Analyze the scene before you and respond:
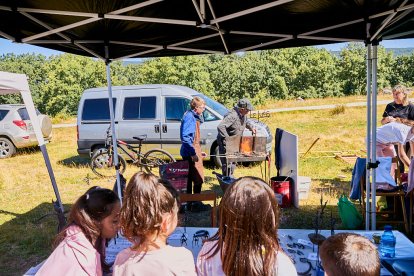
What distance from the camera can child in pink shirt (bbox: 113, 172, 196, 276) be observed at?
5.74ft

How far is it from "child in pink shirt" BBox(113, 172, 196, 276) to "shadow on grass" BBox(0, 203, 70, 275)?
3.20 meters

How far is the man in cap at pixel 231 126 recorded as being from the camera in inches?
261

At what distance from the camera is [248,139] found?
20.8ft

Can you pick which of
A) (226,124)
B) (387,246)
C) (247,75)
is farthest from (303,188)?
(247,75)

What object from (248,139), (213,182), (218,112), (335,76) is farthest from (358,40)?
(335,76)

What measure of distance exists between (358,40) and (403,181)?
92.5 inches

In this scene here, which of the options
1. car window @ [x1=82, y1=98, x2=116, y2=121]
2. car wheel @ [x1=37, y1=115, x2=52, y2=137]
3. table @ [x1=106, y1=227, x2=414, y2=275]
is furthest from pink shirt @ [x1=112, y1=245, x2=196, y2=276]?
car wheel @ [x1=37, y1=115, x2=52, y2=137]

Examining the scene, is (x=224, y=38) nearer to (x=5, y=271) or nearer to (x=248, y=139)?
(x=248, y=139)

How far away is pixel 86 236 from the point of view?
2117 mm

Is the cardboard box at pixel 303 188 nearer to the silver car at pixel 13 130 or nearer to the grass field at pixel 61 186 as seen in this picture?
the grass field at pixel 61 186

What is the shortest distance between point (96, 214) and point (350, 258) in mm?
1394

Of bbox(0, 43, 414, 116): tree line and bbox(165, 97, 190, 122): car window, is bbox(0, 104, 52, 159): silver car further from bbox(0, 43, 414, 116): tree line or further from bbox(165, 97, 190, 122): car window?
bbox(0, 43, 414, 116): tree line

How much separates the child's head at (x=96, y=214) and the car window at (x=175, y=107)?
6.66 m

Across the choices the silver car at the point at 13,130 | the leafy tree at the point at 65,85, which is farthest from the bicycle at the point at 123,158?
the leafy tree at the point at 65,85
